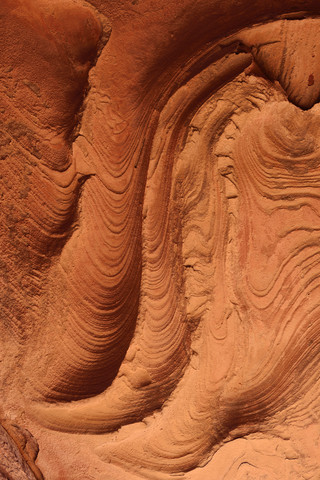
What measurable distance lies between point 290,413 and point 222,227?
3.01 feet

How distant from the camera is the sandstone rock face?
2.16 metres

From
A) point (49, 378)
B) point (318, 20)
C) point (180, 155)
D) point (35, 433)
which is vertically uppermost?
point (318, 20)

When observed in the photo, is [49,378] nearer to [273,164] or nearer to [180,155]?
[180,155]

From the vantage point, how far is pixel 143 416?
7.04 ft

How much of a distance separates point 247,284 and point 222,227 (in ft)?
0.96

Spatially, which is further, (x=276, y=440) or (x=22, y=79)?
(x=22, y=79)

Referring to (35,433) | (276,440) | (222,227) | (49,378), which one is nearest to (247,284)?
(222,227)

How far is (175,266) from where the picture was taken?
2160mm

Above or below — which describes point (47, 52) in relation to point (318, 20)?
below

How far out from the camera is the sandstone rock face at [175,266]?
2.16 meters

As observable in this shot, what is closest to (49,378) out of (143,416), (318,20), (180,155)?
(143,416)

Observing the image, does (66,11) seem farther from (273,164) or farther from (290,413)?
(290,413)

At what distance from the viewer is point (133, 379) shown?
7.15 feet

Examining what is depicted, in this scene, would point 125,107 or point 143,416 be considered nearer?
point 143,416
